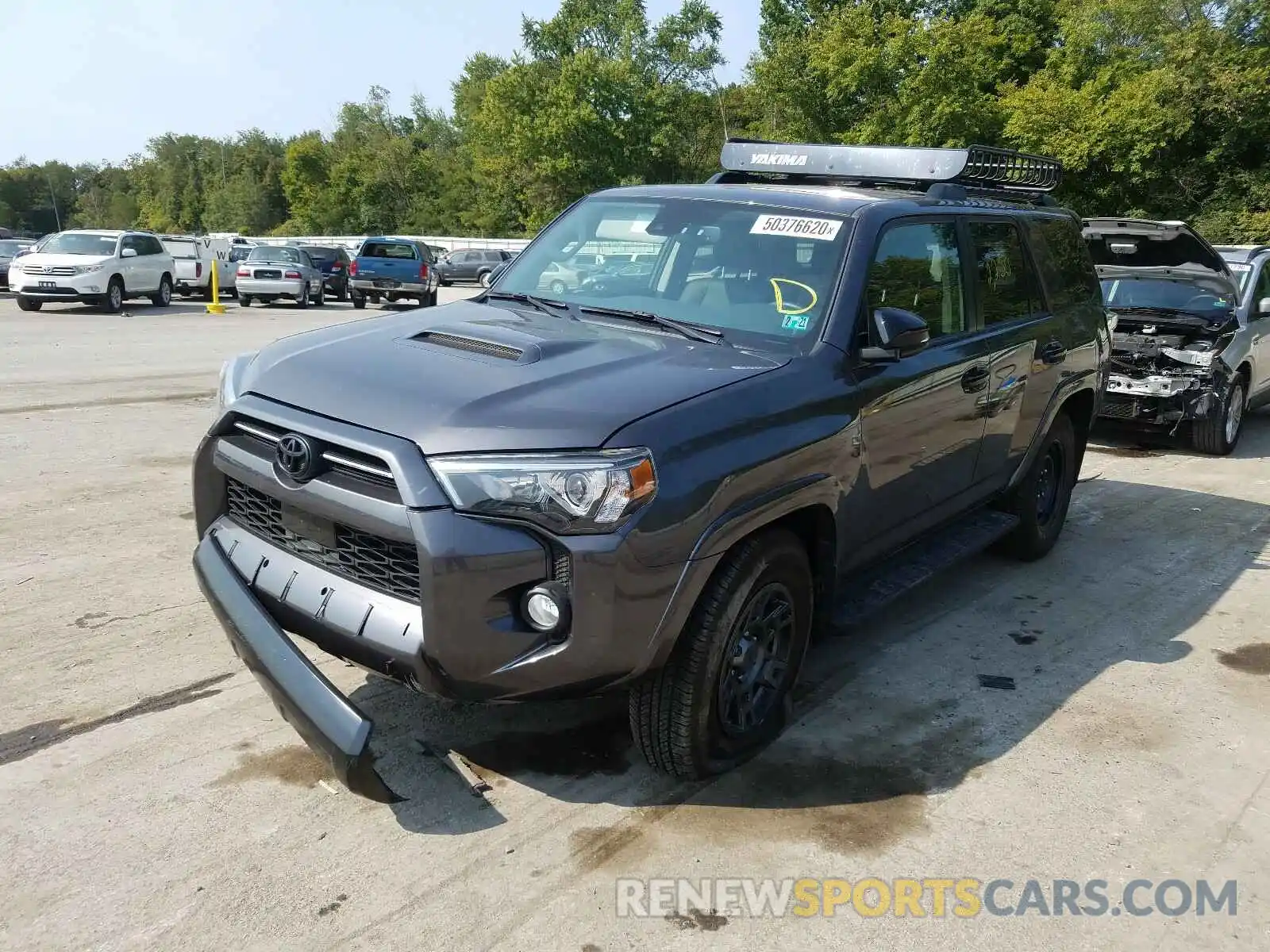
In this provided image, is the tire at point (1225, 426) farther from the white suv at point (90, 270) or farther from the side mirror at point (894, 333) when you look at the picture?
the white suv at point (90, 270)

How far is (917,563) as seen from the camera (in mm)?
4691

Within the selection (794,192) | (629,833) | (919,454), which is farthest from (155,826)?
(794,192)

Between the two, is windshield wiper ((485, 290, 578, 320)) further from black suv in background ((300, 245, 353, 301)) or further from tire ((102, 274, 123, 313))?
black suv in background ((300, 245, 353, 301))

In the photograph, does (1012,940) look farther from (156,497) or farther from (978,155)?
(156,497)

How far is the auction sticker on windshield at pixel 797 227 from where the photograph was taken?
4.11 metres

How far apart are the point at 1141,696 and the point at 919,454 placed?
1398 mm

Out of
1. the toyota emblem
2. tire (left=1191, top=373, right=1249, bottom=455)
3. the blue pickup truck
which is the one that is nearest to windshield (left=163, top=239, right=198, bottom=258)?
the blue pickup truck

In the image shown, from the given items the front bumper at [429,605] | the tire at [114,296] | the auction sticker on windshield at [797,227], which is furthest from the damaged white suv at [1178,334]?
the tire at [114,296]

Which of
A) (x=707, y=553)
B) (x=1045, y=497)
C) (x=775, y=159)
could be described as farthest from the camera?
(x=1045, y=497)

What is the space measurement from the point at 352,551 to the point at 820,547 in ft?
5.43

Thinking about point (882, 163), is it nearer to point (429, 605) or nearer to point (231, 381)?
point (231, 381)

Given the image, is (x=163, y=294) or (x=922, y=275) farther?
(x=163, y=294)

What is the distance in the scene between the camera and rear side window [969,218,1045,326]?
4.97 meters

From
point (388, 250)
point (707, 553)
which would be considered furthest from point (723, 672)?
point (388, 250)
